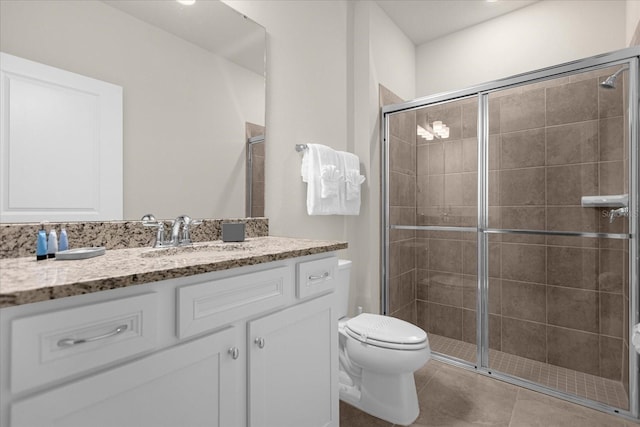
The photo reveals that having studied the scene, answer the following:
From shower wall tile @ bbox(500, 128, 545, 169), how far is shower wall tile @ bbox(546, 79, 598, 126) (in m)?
0.11

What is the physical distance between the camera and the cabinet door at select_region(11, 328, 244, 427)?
0.65 metres

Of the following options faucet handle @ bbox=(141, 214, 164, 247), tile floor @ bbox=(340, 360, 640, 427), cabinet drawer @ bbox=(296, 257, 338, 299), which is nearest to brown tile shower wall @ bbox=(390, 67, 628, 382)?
tile floor @ bbox=(340, 360, 640, 427)

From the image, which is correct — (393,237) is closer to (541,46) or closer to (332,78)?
(332,78)

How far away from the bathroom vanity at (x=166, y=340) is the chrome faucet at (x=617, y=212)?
62.9 inches

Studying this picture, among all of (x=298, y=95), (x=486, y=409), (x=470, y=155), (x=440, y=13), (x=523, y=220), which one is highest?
(x=440, y=13)

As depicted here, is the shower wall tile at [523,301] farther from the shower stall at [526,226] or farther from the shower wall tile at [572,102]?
the shower wall tile at [572,102]

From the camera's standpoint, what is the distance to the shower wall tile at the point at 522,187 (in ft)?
6.81

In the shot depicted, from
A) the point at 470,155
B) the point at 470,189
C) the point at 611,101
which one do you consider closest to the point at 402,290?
the point at 470,189

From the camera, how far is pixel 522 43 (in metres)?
2.63

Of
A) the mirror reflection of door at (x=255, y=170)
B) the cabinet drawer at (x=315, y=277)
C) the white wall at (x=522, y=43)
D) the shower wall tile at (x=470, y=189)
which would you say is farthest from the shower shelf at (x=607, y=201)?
the mirror reflection of door at (x=255, y=170)

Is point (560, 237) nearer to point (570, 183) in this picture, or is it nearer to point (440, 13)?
point (570, 183)

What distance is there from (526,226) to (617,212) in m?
0.46

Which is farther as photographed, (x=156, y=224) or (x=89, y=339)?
(x=156, y=224)

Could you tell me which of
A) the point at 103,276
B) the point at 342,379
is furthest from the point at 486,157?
the point at 103,276
